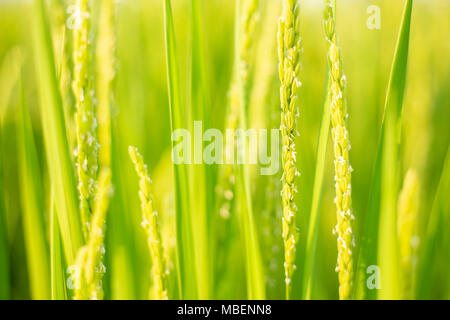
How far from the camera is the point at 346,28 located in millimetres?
1729

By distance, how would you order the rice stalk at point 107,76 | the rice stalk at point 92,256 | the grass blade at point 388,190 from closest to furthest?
the rice stalk at point 92,256, the grass blade at point 388,190, the rice stalk at point 107,76

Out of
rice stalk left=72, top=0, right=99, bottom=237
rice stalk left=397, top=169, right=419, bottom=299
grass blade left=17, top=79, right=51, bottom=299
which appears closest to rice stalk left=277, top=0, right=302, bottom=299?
rice stalk left=397, top=169, right=419, bottom=299

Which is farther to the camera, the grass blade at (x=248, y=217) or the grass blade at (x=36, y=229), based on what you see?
the grass blade at (x=36, y=229)

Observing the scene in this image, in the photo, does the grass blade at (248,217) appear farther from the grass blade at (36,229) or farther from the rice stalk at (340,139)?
the grass blade at (36,229)

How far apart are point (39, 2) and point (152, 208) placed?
329mm

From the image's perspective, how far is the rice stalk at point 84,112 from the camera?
55 cm

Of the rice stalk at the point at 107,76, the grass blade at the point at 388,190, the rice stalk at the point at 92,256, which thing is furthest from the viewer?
the rice stalk at the point at 107,76

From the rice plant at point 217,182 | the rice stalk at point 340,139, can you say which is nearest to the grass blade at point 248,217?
the rice plant at point 217,182

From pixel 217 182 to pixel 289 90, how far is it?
420 millimetres

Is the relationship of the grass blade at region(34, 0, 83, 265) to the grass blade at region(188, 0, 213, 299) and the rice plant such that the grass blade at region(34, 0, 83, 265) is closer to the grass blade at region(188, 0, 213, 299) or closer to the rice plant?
the rice plant

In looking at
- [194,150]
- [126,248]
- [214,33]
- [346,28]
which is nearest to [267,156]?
[194,150]

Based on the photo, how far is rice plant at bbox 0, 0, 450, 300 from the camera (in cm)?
54

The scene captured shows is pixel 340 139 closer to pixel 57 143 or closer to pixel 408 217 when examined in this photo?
pixel 408 217

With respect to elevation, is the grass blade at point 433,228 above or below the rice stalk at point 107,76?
below
